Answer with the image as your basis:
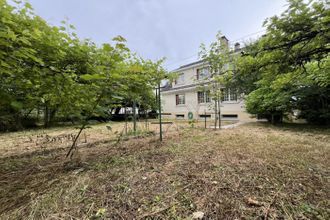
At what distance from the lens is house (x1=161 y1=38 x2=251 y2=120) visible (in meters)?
12.8

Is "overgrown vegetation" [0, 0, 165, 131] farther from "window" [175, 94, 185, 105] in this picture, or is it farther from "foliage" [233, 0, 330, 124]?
"window" [175, 94, 185, 105]

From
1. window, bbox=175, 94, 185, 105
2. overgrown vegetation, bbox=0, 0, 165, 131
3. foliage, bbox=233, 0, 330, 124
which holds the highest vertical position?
window, bbox=175, 94, 185, 105

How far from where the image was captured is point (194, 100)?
15.8m

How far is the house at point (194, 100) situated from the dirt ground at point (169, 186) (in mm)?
9389

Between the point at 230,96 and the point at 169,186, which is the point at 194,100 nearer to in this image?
the point at 230,96

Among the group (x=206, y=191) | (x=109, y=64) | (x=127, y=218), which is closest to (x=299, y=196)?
(x=206, y=191)

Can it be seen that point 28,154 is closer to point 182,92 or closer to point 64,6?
point 64,6

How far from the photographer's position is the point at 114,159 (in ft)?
10.1

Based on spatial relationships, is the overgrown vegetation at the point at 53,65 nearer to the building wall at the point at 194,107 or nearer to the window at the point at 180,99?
the building wall at the point at 194,107

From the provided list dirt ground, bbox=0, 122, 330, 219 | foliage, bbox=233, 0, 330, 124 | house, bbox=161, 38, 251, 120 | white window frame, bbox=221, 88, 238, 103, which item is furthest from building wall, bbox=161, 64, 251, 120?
dirt ground, bbox=0, 122, 330, 219

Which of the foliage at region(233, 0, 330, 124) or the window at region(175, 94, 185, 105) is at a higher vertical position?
the window at region(175, 94, 185, 105)

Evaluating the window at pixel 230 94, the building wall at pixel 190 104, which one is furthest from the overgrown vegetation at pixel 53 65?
the window at pixel 230 94

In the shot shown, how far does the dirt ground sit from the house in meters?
9.39

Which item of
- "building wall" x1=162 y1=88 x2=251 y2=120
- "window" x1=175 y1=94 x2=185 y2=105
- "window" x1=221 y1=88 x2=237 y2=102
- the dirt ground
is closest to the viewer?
the dirt ground
